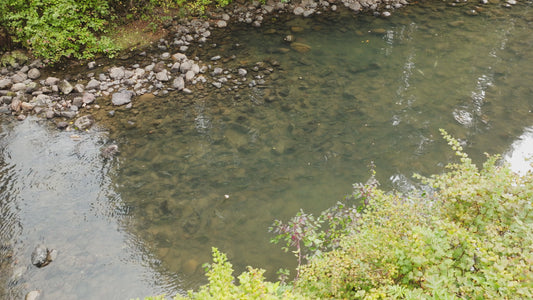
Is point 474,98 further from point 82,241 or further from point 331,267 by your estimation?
point 82,241

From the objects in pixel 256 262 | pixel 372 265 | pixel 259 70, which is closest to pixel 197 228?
pixel 256 262

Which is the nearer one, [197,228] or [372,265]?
[372,265]

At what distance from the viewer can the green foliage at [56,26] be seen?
10.2 meters

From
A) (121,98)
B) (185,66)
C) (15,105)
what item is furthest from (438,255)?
(15,105)

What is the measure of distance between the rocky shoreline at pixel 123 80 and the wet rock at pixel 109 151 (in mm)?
1157

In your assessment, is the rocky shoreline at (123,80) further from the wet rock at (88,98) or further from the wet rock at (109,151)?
the wet rock at (109,151)

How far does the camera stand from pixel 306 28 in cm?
1334

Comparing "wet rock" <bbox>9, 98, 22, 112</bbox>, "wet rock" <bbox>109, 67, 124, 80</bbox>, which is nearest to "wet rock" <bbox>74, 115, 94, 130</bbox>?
"wet rock" <bbox>9, 98, 22, 112</bbox>

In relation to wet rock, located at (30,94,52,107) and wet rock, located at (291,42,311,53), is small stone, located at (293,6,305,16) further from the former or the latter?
wet rock, located at (30,94,52,107)

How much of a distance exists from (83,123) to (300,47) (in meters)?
7.44

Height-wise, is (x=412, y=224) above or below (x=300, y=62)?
above

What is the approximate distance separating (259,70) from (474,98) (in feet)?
21.1

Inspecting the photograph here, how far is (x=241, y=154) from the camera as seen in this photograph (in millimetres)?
8211

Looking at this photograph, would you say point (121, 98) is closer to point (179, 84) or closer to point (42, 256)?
point (179, 84)
